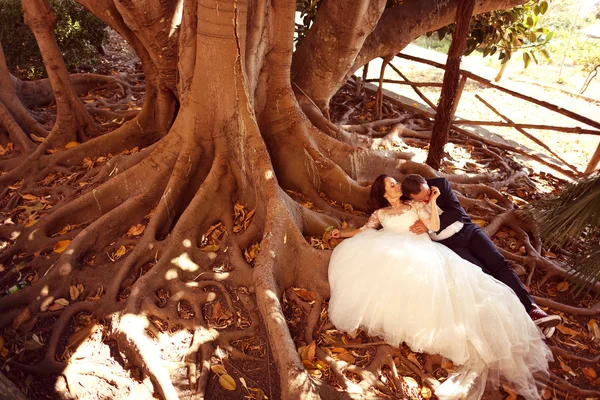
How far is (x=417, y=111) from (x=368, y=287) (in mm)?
4879

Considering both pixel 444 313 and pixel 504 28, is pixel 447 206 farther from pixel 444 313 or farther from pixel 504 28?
pixel 504 28

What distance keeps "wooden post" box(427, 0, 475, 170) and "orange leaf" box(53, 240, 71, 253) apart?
3691mm

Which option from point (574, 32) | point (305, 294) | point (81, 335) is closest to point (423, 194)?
point (305, 294)

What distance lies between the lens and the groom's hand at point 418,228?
320 cm

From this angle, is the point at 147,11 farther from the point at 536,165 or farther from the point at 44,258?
the point at 536,165

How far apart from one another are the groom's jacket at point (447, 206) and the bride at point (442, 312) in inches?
15.0

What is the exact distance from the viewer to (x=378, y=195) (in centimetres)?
340

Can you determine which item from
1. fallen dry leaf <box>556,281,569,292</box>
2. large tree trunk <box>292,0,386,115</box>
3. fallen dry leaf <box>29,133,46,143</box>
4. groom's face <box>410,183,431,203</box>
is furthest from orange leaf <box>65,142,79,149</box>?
fallen dry leaf <box>556,281,569,292</box>

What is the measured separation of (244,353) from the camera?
2684 millimetres

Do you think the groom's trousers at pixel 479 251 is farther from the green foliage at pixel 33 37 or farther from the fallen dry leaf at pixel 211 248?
the green foliage at pixel 33 37

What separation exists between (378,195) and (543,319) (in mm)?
1473

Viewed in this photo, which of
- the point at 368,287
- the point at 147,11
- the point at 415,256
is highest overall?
the point at 147,11

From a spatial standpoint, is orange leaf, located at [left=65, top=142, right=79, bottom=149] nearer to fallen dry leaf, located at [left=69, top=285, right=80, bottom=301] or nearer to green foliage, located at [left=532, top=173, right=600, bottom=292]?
fallen dry leaf, located at [left=69, top=285, right=80, bottom=301]

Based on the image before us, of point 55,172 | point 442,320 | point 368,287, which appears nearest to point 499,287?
point 442,320
